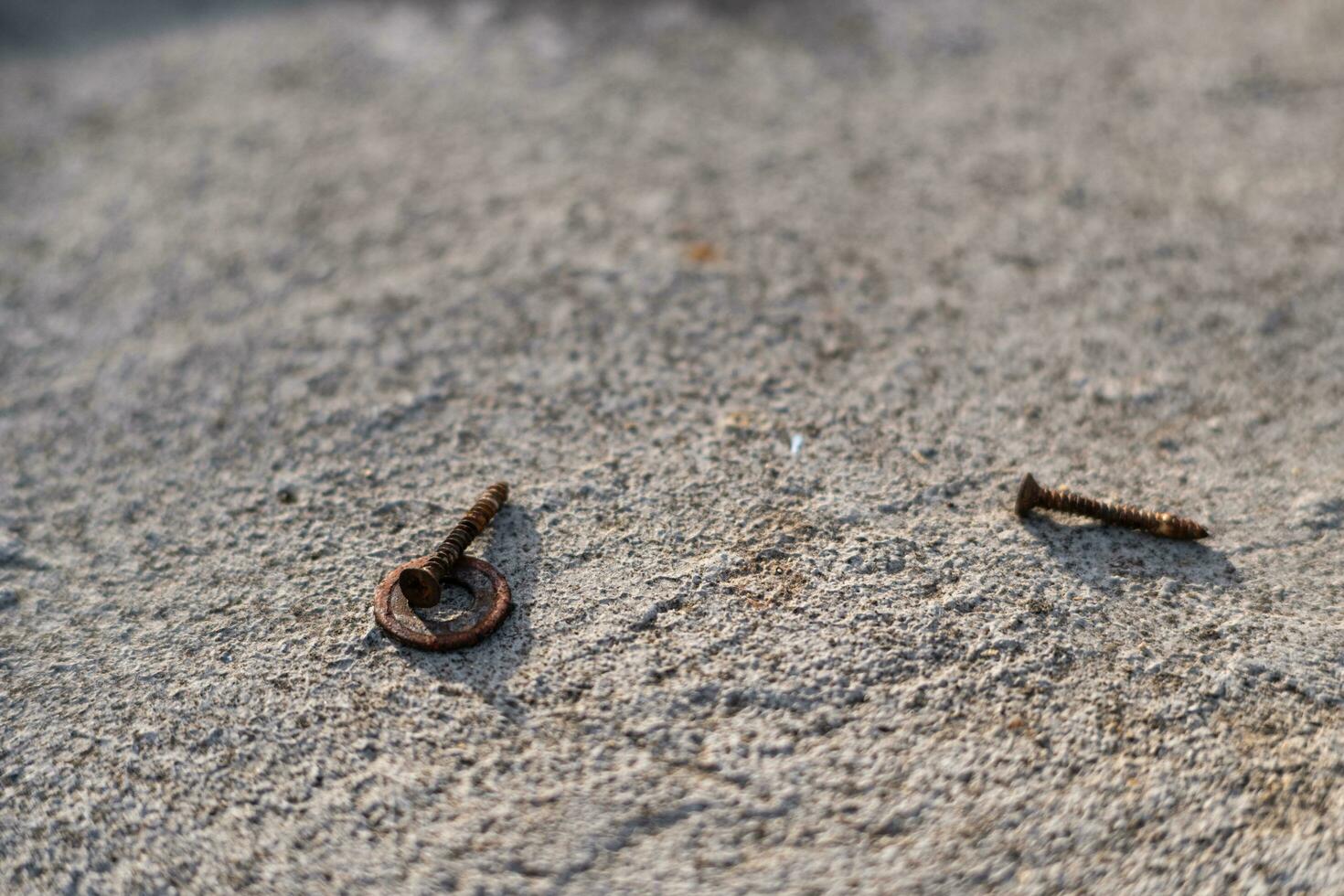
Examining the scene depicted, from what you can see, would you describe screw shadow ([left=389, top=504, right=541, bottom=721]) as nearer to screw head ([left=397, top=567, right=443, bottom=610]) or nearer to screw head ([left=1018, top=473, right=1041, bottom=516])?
screw head ([left=397, top=567, right=443, bottom=610])

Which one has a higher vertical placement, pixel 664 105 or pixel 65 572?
pixel 664 105

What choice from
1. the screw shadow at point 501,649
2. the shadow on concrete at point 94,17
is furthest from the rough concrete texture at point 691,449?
the shadow on concrete at point 94,17

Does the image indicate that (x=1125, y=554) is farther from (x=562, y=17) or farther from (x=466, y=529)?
(x=562, y=17)

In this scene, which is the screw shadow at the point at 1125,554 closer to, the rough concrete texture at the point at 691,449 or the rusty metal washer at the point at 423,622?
the rough concrete texture at the point at 691,449

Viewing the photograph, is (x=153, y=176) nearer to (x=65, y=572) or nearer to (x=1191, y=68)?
(x=65, y=572)

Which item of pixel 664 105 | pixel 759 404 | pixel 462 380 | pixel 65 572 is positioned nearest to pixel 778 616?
pixel 759 404
